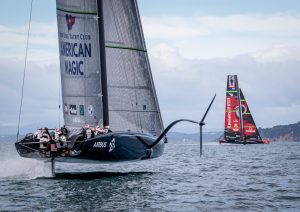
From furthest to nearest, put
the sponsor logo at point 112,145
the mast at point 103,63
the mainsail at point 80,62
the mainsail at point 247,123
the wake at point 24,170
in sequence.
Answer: the mainsail at point 247,123 < the wake at point 24,170 < the mainsail at point 80,62 < the mast at point 103,63 < the sponsor logo at point 112,145

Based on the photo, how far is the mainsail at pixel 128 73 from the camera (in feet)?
89.8

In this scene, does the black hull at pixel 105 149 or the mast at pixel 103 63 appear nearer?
the black hull at pixel 105 149

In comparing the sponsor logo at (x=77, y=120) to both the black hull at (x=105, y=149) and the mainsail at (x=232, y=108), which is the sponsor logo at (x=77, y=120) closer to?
the black hull at (x=105, y=149)

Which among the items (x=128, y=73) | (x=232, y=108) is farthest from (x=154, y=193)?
(x=232, y=108)

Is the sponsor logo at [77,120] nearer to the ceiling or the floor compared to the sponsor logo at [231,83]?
nearer to the floor

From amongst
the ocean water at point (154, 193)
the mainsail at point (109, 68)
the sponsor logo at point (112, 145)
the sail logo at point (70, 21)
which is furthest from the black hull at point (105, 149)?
the sail logo at point (70, 21)

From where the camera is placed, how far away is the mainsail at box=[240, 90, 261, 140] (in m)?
97.2

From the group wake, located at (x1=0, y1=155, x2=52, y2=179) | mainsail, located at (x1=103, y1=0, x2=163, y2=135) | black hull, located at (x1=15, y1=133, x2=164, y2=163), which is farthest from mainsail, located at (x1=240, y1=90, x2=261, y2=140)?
black hull, located at (x1=15, y1=133, x2=164, y2=163)

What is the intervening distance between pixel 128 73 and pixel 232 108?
70443 millimetres

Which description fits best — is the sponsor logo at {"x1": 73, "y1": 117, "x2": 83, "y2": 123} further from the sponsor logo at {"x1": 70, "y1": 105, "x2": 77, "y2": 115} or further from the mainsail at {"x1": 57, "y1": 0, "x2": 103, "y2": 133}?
the sponsor logo at {"x1": 70, "y1": 105, "x2": 77, "y2": 115}

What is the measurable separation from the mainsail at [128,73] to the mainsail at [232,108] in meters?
68.9

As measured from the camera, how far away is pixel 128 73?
2778 centimetres

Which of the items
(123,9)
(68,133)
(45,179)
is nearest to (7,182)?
(45,179)

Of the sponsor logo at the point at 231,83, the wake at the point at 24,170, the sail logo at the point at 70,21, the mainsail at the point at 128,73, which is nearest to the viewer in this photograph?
the sail logo at the point at 70,21
